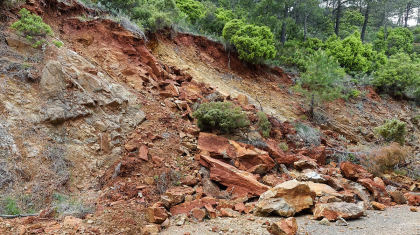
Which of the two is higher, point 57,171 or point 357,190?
point 57,171

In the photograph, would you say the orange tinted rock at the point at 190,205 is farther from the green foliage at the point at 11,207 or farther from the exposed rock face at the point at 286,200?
the green foliage at the point at 11,207

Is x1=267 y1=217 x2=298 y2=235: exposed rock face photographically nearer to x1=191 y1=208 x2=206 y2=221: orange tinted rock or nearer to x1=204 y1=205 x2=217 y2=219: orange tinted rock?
x1=204 y1=205 x2=217 y2=219: orange tinted rock

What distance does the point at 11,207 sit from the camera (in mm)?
4461

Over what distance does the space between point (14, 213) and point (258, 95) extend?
11.5 metres

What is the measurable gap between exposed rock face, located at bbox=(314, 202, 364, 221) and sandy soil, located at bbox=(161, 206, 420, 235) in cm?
11

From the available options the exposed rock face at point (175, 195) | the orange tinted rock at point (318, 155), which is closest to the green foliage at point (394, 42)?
the orange tinted rock at point (318, 155)

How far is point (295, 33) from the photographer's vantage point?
21.1 m

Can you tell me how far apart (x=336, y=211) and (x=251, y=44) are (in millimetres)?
11030

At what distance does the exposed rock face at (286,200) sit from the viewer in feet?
16.7

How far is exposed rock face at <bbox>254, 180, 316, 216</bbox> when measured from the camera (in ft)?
16.7

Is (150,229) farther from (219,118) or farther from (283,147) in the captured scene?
(283,147)

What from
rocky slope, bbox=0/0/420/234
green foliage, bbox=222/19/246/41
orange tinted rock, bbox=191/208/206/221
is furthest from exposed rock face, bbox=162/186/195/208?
green foliage, bbox=222/19/246/41

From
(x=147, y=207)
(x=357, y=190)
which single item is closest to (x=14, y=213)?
(x=147, y=207)

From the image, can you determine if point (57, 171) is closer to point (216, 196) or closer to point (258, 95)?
point (216, 196)
